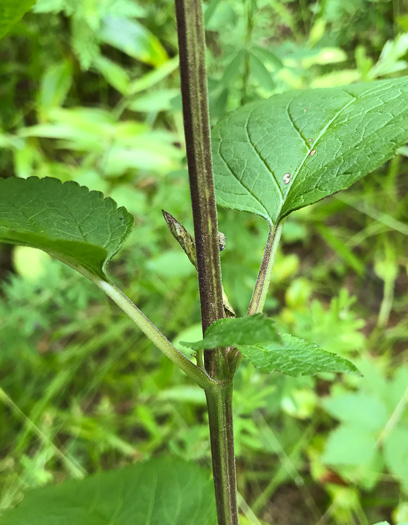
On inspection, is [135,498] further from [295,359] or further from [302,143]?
[302,143]

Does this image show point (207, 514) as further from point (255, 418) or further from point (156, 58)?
point (156, 58)

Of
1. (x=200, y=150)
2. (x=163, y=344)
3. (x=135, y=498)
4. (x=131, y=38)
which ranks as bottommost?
(x=135, y=498)

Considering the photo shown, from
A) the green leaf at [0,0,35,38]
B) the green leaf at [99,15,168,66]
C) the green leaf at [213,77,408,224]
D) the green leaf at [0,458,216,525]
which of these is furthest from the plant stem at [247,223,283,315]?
the green leaf at [99,15,168,66]

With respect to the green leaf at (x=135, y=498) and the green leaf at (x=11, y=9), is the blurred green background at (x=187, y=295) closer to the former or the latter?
the green leaf at (x=135, y=498)

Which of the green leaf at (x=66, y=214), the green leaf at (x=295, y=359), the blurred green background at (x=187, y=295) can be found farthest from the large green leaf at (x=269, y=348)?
the blurred green background at (x=187, y=295)

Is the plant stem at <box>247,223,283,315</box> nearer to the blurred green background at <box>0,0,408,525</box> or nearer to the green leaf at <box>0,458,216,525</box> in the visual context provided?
the green leaf at <box>0,458,216,525</box>

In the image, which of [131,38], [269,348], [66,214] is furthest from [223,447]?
[131,38]

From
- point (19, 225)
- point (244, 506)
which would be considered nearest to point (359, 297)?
point (244, 506)
